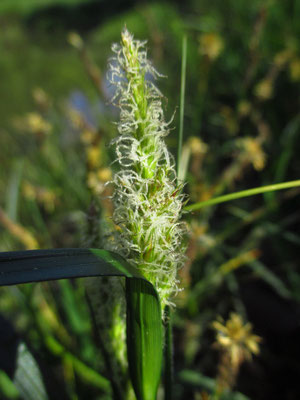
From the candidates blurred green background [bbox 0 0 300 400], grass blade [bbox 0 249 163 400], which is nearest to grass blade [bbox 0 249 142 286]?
grass blade [bbox 0 249 163 400]

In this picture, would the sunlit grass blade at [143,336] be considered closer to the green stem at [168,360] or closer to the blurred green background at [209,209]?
the green stem at [168,360]

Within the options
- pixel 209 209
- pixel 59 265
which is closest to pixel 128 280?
pixel 59 265

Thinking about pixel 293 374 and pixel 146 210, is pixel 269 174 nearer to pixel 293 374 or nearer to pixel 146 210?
pixel 293 374

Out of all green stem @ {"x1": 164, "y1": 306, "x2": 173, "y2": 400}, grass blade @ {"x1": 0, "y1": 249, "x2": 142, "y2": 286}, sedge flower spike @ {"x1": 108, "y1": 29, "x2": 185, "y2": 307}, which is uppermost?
sedge flower spike @ {"x1": 108, "y1": 29, "x2": 185, "y2": 307}

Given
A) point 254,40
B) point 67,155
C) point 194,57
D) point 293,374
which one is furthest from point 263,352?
point 194,57

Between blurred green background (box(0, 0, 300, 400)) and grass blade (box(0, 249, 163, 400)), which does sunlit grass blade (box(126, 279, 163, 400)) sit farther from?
blurred green background (box(0, 0, 300, 400))

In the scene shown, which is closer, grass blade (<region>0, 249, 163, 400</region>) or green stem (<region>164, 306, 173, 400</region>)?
grass blade (<region>0, 249, 163, 400</region>)

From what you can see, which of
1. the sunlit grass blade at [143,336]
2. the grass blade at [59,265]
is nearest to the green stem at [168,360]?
the sunlit grass blade at [143,336]
